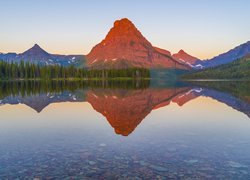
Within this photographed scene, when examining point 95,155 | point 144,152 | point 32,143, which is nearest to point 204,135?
point 144,152

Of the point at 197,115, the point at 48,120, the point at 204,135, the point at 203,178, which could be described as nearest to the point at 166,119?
the point at 197,115

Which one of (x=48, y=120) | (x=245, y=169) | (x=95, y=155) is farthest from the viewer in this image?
(x=48, y=120)

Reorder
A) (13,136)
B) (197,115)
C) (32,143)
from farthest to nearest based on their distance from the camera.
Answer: (197,115) < (13,136) < (32,143)

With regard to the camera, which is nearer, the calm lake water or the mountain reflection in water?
the calm lake water

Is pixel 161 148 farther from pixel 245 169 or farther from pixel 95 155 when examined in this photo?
pixel 245 169

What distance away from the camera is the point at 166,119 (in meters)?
38.8

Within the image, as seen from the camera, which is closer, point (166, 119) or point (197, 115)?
point (166, 119)

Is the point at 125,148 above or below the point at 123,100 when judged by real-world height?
below

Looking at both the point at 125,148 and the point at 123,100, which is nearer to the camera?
the point at 125,148

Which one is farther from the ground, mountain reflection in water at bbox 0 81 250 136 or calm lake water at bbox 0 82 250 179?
mountain reflection in water at bbox 0 81 250 136

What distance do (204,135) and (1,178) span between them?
63.9 feet

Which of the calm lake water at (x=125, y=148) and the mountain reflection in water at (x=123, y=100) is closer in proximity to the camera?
the calm lake water at (x=125, y=148)

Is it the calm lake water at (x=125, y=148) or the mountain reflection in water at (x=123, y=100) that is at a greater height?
the mountain reflection in water at (x=123, y=100)

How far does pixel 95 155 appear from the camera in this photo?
20719 mm
